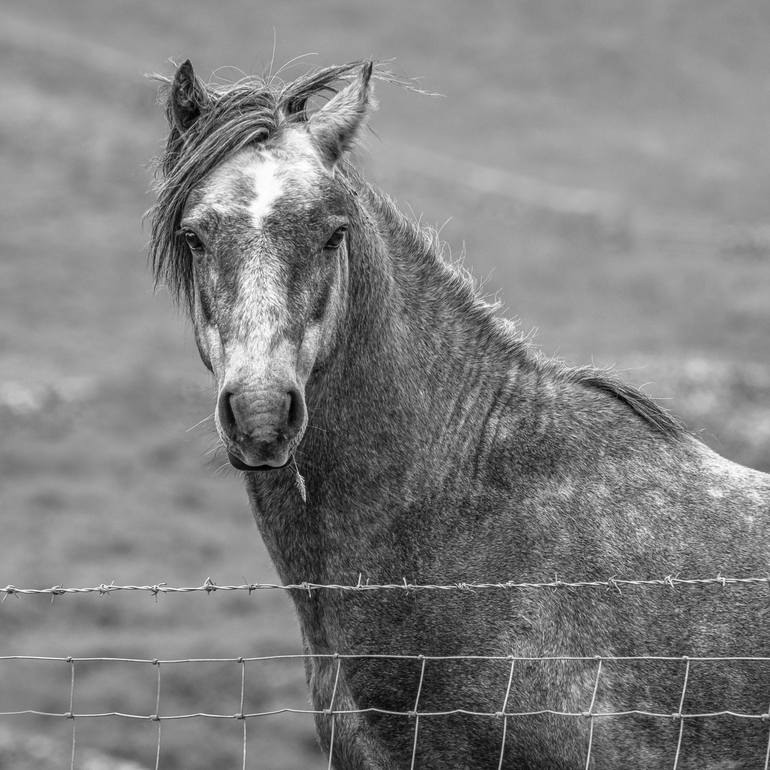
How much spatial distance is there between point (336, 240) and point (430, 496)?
115 cm

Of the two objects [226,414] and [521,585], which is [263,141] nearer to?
[226,414]

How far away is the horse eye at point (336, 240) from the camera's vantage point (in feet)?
14.6

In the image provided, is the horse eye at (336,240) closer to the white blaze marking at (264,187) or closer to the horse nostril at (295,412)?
the white blaze marking at (264,187)

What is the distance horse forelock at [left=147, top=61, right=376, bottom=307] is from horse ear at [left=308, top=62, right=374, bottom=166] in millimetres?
115

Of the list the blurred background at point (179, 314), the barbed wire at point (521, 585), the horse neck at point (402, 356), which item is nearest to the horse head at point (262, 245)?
the horse neck at point (402, 356)

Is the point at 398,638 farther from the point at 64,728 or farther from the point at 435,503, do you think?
the point at 64,728

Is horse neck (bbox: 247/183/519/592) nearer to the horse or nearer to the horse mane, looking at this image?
the horse

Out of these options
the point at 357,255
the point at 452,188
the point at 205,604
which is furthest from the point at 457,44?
Result: the point at 357,255

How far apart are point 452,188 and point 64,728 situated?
1943 cm

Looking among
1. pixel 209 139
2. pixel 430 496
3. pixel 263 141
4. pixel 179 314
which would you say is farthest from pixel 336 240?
pixel 179 314

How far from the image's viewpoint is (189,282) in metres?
4.83

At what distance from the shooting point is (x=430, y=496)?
186 inches

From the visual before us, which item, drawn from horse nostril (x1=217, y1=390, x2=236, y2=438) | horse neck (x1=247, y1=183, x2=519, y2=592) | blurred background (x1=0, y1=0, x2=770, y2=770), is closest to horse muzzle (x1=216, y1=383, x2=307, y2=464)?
horse nostril (x1=217, y1=390, x2=236, y2=438)

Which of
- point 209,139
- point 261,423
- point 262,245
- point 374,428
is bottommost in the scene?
point 261,423
